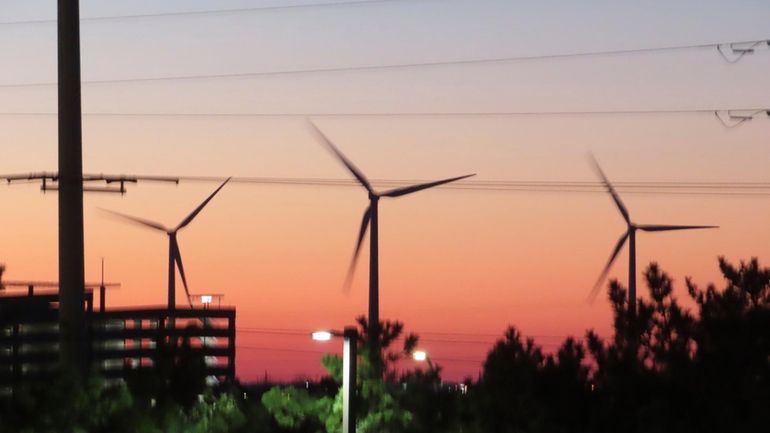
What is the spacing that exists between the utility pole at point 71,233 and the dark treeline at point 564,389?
1.80 metres

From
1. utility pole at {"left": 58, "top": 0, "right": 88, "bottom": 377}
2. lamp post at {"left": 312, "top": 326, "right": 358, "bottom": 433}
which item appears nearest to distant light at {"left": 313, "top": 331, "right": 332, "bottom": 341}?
lamp post at {"left": 312, "top": 326, "right": 358, "bottom": 433}

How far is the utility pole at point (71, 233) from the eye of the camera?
160 feet

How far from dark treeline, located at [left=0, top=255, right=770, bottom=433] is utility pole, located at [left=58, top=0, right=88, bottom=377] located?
5.92 feet

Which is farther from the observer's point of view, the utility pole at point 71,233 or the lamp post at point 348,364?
the utility pole at point 71,233

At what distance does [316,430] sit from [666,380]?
498 inches

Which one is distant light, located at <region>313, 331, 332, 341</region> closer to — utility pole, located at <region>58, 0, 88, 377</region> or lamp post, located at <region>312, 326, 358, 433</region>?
lamp post, located at <region>312, 326, 358, 433</region>

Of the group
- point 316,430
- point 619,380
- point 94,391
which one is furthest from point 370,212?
point 94,391

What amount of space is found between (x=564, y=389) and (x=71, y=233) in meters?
17.2

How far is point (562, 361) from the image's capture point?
54.2m

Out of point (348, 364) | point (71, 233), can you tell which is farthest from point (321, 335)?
point (71, 233)

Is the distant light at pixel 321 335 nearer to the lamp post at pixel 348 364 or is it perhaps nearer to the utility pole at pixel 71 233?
the lamp post at pixel 348 364

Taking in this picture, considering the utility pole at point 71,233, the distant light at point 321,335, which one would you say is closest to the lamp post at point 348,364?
the distant light at point 321,335

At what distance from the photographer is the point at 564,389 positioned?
53.9m

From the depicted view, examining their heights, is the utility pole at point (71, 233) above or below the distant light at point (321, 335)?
above
